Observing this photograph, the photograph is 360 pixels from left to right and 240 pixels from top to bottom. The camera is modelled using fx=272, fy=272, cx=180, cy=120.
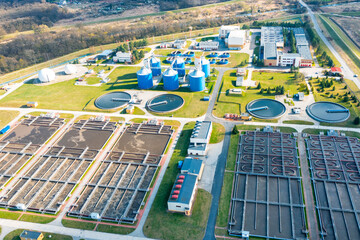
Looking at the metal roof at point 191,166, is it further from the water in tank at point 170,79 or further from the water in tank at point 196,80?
the water in tank at point 170,79

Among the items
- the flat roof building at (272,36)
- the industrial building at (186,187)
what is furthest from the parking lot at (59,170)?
the flat roof building at (272,36)

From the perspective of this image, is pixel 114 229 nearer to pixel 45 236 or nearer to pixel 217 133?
pixel 45 236

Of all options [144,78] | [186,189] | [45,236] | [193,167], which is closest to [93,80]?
[144,78]

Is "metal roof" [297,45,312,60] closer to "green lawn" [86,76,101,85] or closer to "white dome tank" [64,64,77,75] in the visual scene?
"green lawn" [86,76,101,85]

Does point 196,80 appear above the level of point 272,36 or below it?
below

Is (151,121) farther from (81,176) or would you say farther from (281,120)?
(281,120)

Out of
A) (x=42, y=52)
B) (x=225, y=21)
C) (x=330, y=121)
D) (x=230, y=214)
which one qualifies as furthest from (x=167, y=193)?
(x=225, y=21)
